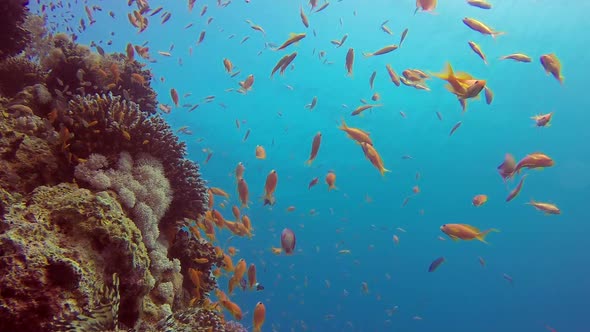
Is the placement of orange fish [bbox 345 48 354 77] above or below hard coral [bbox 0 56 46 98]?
below

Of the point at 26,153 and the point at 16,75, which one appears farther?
the point at 16,75

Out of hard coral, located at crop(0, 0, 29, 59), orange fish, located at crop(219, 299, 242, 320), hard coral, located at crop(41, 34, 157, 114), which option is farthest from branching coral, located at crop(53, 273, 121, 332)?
hard coral, located at crop(0, 0, 29, 59)

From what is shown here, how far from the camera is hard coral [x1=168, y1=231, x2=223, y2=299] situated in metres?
4.88

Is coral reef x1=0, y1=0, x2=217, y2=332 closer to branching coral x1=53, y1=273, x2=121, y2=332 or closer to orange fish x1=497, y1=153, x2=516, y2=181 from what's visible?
branching coral x1=53, y1=273, x2=121, y2=332

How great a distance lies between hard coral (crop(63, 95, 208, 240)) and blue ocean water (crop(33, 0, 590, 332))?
28290 mm

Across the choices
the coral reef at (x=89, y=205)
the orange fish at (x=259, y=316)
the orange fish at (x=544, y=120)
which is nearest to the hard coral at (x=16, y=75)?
the coral reef at (x=89, y=205)

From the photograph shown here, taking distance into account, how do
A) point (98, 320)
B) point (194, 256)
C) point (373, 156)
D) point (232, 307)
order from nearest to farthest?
1. point (98, 320)
2. point (194, 256)
3. point (232, 307)
4. point (373, 156)

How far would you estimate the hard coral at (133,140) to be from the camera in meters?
3.96

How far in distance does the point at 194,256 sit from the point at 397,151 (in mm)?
51598

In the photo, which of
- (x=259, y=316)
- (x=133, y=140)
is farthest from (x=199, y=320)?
(x=133, y=140)

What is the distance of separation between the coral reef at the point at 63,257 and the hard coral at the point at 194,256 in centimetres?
190

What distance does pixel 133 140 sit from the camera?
4199 mm

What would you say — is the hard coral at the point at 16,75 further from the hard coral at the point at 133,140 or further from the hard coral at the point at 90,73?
the hard coral at the point at 133,140

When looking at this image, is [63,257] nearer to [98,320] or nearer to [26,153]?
→ [98,320]
